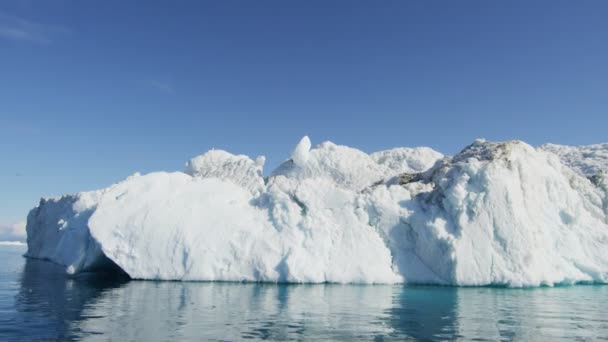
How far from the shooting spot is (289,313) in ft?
51.4

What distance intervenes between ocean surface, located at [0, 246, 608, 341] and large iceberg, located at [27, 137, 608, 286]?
1300 millimetres

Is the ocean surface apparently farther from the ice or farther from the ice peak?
the ice peak

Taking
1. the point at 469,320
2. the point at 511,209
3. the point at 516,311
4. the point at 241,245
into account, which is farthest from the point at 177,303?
the point at 511,209

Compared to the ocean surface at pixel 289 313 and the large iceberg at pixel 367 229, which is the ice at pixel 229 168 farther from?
the ocean surface at pixel 289 313

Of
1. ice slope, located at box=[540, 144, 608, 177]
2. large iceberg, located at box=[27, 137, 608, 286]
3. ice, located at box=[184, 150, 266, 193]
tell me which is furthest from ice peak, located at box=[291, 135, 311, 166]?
ice slope, located at box=[540, 144, 608, 177]

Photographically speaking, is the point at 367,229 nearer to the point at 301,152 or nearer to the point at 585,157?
the point at 301,152

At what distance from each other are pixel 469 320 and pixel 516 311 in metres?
3.11

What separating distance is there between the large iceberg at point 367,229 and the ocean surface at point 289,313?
1300 millimetres

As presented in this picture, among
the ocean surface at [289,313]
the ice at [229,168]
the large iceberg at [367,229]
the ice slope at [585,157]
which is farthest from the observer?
the ice at [229,168]

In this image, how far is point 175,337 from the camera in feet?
38.6

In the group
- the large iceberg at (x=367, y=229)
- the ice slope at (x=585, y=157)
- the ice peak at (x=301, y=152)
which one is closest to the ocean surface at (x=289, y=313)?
the large iceberg at (x=367, y=229)

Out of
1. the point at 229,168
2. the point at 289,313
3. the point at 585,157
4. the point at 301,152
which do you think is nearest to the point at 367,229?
the point at 289,313

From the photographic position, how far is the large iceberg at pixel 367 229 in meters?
24.6

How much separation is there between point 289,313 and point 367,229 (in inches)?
457
